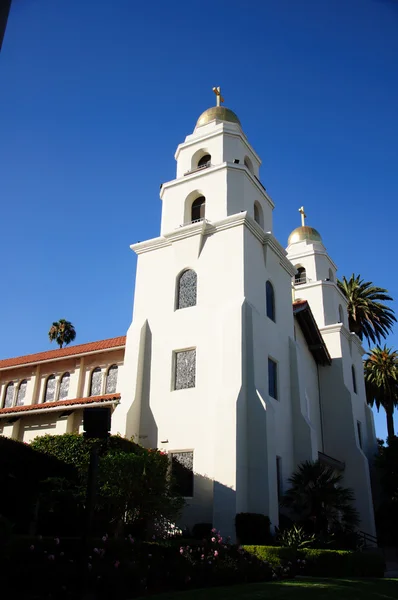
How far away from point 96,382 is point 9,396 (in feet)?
22.3

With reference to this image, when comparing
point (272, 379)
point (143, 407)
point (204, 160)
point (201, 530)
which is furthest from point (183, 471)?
point (204, 160)

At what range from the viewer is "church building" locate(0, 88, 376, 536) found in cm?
1906

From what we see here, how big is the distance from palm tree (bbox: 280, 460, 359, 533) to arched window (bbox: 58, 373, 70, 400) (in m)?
14.2

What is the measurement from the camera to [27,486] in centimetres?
1692

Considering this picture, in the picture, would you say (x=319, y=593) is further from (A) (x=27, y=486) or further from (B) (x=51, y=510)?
(A) (x=27, y=486)

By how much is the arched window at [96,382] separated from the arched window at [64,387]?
5.86 ft

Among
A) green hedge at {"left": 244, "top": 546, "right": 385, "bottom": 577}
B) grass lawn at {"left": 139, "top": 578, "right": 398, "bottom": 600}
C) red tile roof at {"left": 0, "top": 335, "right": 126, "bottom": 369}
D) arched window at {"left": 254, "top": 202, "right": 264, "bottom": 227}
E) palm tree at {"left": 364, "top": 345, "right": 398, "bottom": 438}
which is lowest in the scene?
grass lawn at {"left": 139, "top": 578, "right": 398, "bottom": 600}

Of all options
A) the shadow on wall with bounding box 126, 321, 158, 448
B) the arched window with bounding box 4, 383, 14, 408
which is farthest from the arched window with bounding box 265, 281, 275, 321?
the arched window with bounding box 4, 383, 14, 408

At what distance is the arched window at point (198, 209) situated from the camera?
83.4 feet

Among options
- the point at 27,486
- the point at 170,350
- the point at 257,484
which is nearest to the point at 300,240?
the point at 170,350

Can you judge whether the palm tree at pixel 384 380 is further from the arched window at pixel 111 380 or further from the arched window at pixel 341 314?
the arched window at pixel 111 380

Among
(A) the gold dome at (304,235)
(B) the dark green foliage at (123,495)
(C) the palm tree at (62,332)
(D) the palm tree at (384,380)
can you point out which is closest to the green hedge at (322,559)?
(B) the dark green foliage at (123,495)

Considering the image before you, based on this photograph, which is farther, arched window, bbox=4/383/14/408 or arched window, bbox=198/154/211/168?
arched window, bbox=4/383/14/408

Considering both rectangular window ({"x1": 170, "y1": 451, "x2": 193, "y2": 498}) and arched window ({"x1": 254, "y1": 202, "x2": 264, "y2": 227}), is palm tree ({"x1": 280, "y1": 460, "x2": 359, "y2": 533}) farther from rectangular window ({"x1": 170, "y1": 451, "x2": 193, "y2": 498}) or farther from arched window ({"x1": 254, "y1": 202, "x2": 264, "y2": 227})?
arched window ({"x1": 254, "y1": 202, "x2": 264, "y2": 227})
